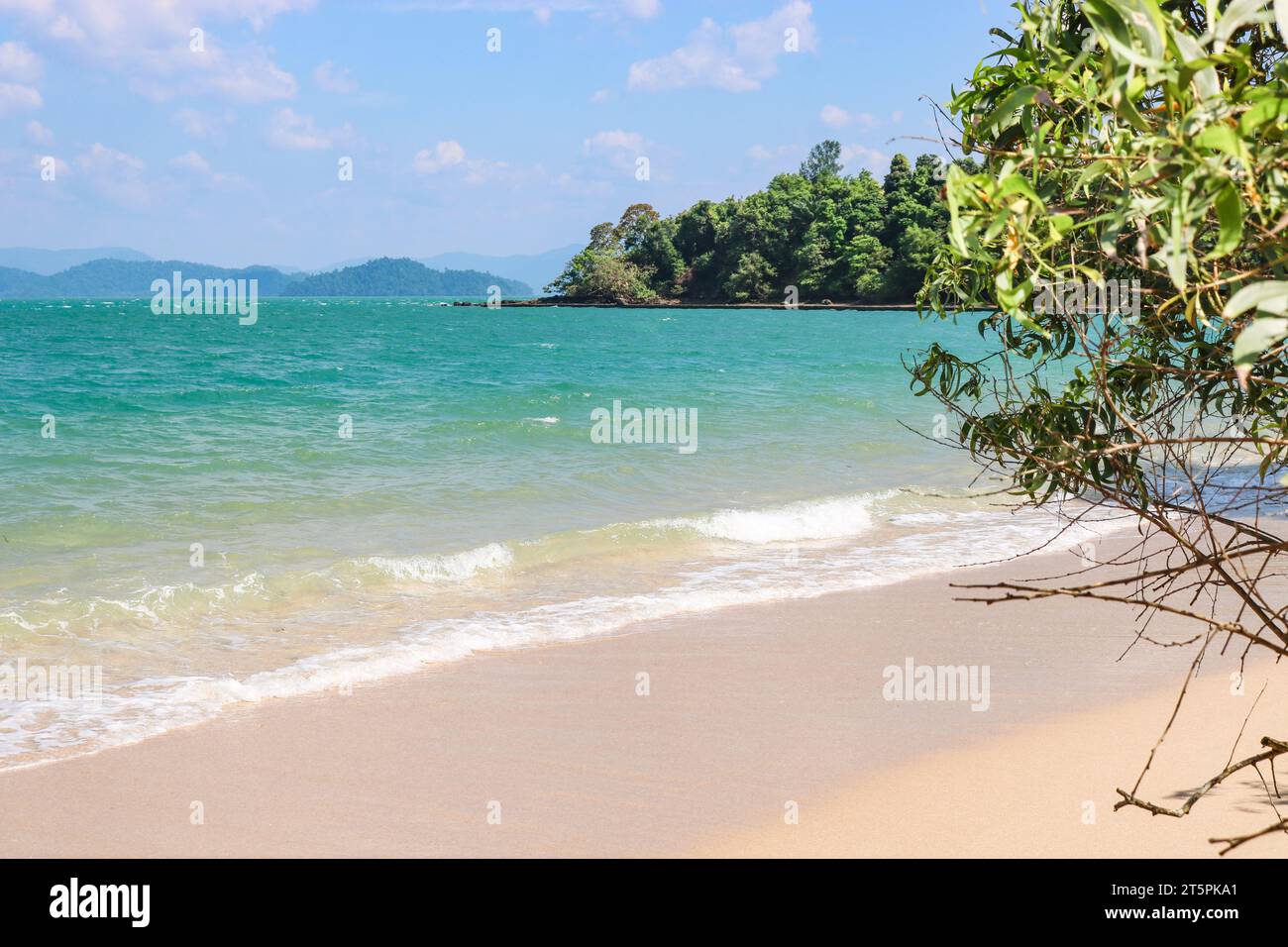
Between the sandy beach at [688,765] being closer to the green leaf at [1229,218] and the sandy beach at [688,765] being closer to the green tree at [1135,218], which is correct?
the green tree at [1135,218]

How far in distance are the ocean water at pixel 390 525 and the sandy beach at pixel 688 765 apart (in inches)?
25.7

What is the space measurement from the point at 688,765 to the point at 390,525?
699 cm

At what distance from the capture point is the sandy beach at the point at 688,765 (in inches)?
175

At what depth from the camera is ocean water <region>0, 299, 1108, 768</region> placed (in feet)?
24.3

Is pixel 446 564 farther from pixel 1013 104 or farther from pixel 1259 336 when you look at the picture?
pixel 1259 336

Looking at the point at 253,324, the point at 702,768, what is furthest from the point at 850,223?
the point at 702,768

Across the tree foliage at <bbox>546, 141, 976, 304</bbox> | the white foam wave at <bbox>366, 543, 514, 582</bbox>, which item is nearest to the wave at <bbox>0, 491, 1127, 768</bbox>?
the white foam wave at <bbox>366, 543, 514, 582</bbox>

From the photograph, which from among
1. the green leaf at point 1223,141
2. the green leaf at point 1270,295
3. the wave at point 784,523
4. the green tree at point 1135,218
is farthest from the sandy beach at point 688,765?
the wave at point 784,523

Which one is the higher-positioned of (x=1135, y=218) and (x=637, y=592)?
(x=1135, y=218)

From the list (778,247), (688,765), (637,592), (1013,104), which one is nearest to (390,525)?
(637,592)

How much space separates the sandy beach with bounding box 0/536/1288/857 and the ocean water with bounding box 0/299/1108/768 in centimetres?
65

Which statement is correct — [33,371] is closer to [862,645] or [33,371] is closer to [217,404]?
[217,404]

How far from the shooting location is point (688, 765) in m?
5.27

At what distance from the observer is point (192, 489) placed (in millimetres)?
13180
